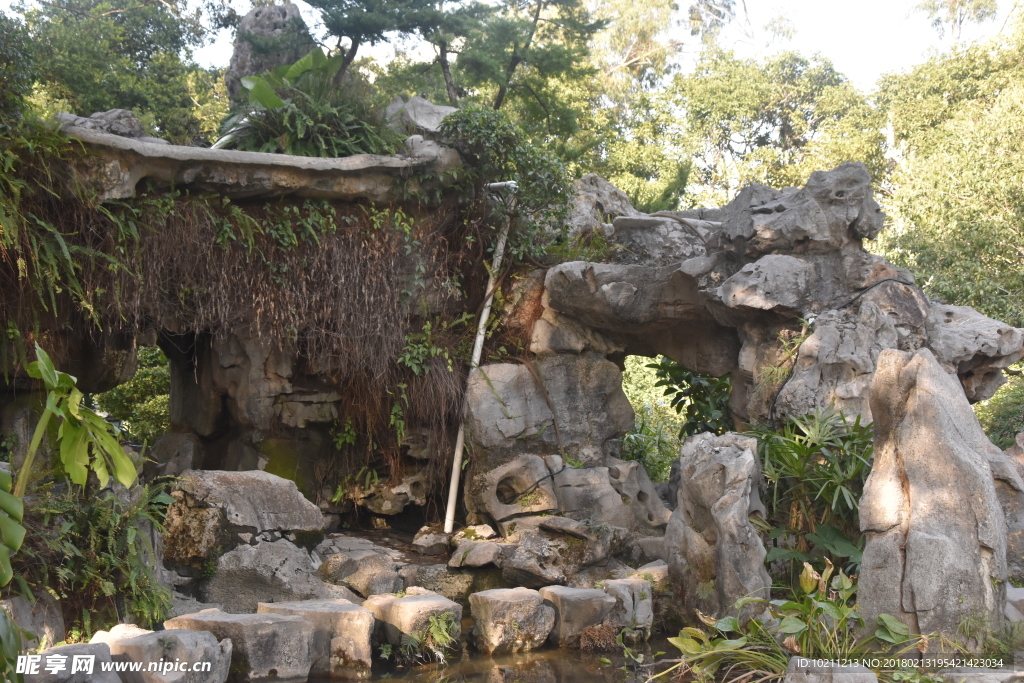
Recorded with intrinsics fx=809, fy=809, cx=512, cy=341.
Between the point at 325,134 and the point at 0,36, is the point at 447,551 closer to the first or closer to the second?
the point at 325,134

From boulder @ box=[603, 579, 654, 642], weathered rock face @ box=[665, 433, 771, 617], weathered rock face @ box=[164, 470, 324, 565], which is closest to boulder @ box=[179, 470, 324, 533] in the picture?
weathered rock face @ box=[164, 470, 324, 565]

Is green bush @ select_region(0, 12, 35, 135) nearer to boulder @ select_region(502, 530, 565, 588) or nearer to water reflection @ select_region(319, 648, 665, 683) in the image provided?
water reflection @ select_region(319, 648, 665, 683)

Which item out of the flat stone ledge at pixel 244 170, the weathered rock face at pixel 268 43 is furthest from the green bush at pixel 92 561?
the weathered rock face at pixel 268 43

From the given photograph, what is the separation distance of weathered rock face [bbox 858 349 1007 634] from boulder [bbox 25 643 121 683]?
12.8 feet

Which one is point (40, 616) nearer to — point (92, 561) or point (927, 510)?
point (92, 561)

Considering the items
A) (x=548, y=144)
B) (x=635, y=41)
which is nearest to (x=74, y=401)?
(x=548, y=144)

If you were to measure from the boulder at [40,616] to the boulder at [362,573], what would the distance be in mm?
2032

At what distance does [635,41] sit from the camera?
23094 millimetres

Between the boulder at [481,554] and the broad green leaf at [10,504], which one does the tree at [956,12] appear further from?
the broad green leaf at [10,504]

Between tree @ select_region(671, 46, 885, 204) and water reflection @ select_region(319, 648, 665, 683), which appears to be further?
tree @ select_region(671, 46, 885, 204)

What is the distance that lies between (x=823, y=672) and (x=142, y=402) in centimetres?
1054

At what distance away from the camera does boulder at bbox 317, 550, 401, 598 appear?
21.0 feet

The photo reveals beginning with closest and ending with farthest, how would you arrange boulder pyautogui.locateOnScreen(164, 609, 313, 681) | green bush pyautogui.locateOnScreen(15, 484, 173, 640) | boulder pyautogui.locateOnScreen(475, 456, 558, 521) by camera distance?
boulder pyautogui.locateOnScreen(164, 609, 313, 681) → green bush pyautogui.locateOnScreen(15, 484, 173, 640) → boulder pyautogui.locateOnScreen(475, 456, 558, 521)

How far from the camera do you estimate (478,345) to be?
8312 mm
